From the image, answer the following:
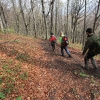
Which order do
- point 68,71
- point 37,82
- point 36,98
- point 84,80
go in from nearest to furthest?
1. point 36,98
2. point 37,82
3. point 84,80
4. point 68,71

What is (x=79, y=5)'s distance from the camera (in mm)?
25859

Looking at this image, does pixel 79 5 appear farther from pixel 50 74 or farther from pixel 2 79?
pixel 2 79

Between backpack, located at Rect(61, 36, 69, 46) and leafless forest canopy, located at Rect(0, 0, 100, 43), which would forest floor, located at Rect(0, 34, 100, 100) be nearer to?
backpack, located at Rect(61, 36, 69, 46)

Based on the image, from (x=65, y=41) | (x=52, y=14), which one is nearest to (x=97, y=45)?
(x=65, y=41)

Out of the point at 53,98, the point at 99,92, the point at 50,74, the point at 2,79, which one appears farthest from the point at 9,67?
the point at 99,92

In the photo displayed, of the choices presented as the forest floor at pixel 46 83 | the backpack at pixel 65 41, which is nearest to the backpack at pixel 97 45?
the forest floor at pixel 46 83

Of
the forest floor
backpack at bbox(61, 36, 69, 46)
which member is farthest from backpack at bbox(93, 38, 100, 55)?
backpack at bbox(61, 36, 69, 46)

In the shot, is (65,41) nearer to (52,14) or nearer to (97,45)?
(97,45)

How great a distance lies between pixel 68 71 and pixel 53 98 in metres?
2.48

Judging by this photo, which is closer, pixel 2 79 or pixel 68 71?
pixel 2 79

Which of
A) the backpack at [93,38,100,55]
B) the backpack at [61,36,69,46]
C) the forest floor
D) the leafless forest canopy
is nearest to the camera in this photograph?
the forest floor

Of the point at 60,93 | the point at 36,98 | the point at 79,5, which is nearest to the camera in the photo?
the point at 36,98

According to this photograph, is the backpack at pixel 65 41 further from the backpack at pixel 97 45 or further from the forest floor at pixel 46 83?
the backpack at pixel 97 45

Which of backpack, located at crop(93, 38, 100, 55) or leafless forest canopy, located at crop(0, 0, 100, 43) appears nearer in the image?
backpack, located at crop(93, 38, 100, 55)
